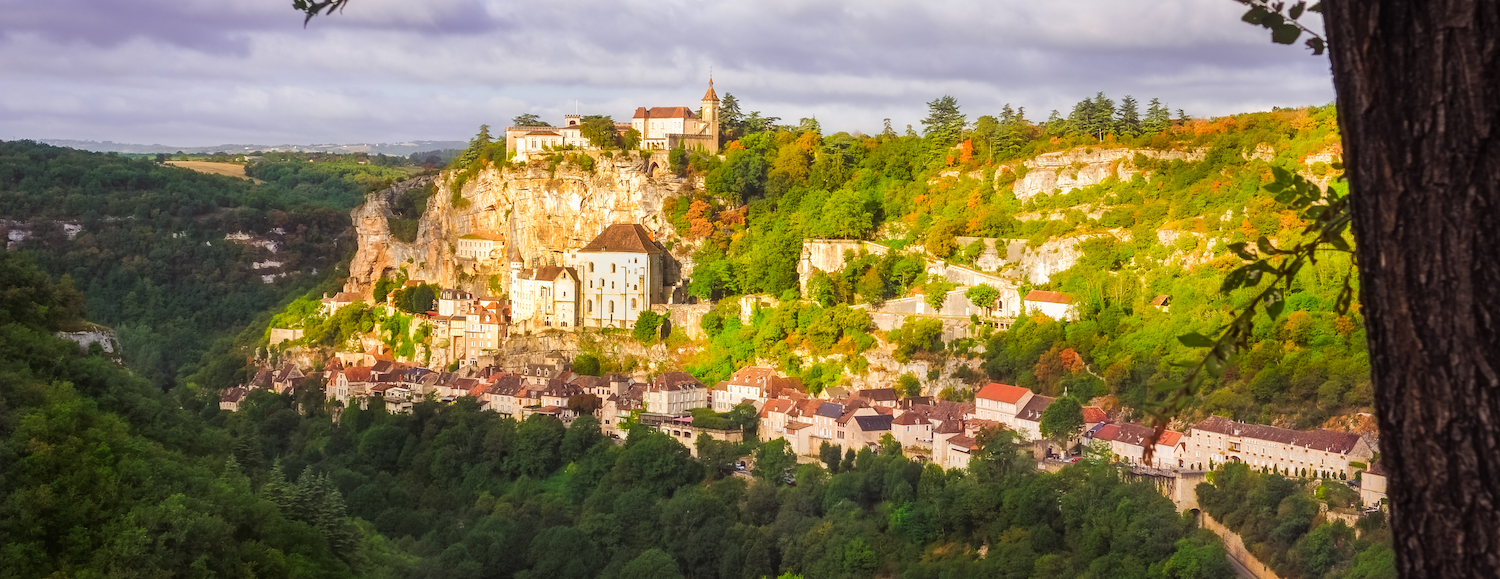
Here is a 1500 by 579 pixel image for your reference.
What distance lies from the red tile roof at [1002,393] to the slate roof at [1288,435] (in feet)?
15.2

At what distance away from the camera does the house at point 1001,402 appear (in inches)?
1155

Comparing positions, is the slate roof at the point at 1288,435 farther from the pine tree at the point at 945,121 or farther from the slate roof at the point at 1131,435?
the pine tree at the point at 945,121

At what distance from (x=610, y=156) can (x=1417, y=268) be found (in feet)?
136

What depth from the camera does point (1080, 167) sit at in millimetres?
37031

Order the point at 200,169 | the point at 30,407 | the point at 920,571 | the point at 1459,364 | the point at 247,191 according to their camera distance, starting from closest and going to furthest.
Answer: the point at 1459,364, the point at 30,407, the point at 920,571, the point at 247,191, the point at 200,169

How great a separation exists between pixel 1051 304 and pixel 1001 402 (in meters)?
3.83

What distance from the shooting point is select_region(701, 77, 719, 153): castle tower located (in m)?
45.5

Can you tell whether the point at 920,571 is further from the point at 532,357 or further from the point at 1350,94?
the point at 1350,94

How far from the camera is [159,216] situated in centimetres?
6662

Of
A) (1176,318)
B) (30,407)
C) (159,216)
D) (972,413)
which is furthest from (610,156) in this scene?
(159,216)

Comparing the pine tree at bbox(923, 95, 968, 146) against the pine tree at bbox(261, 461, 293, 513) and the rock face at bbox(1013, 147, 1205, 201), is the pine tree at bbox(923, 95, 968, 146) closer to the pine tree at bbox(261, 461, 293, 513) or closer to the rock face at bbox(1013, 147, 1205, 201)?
the rock face at bbox(1013, 147, 1205, 201)

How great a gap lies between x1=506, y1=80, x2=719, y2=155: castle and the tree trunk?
139ft

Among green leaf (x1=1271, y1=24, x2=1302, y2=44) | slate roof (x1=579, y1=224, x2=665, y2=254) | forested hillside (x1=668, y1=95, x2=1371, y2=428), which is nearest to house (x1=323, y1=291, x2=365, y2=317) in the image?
slate roof (x1=579, y1=224, x2=665, y2=254)

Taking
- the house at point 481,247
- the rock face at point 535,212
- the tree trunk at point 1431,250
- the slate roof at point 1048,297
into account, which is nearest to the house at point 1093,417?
the slate roof at point 1048,297
